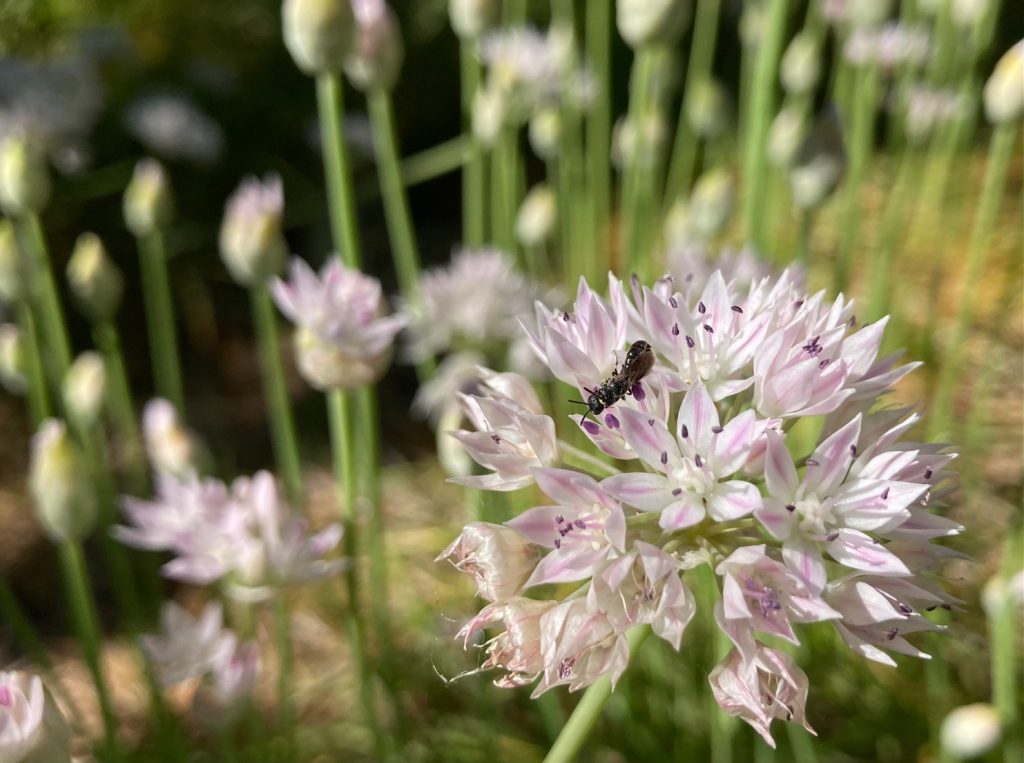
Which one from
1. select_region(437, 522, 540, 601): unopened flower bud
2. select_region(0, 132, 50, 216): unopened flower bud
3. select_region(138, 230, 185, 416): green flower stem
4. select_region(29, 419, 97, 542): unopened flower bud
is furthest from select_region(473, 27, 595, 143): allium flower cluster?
select_region(437, 522, 540, 601): unopened flower bud

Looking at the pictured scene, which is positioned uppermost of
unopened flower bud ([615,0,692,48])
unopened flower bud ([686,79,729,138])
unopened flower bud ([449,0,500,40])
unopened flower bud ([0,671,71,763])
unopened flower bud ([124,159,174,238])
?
unopened flower bud ([449,0,500,40])

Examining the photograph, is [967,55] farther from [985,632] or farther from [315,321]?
[315,321]

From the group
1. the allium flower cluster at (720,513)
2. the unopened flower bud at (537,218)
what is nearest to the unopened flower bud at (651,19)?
the unopened flower bud at (537,218)

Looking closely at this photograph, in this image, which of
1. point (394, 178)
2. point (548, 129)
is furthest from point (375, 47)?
point (548, 129)

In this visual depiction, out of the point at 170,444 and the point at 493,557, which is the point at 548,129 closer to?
the point at 170,444

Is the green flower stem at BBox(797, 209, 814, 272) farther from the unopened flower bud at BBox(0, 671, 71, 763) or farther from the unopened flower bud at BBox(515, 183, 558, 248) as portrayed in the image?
the unopened flower bud at BBox(0, 671, 71, 763)

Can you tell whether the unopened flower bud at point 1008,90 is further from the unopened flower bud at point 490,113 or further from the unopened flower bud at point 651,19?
the unopened flower bud at point 490,113

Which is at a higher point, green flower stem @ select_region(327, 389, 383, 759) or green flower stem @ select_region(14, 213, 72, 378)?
green flower stem @ select_region(14, 213, 72, 378)
